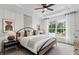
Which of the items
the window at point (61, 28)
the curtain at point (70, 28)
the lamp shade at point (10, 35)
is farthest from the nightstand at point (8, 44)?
the curtain at point (70, 28)

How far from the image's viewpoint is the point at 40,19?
193 centimetres

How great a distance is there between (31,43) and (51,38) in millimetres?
516

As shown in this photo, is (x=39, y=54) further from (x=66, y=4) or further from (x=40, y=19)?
(x=66, y=4)

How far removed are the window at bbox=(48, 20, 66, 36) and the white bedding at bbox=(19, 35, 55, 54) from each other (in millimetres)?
198

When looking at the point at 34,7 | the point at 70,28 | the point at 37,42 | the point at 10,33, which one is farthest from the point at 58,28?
Result: the point at 10,33

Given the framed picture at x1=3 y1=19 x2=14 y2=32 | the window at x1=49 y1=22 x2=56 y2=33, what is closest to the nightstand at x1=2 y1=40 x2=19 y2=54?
the framed picture at x1=3 y1=19 x2=14 y2=32

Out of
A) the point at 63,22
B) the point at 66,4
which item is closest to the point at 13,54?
the point at 63,22

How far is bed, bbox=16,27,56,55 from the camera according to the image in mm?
1813

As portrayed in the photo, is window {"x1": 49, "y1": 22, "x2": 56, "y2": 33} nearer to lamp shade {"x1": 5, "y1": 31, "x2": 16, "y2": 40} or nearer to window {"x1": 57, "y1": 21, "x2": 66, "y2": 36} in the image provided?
window {"x1": 57, "y1": 21, "x2": 66, "y2": 36}

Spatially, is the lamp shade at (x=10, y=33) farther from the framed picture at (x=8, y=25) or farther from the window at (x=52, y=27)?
the window at (x=52, y=27)

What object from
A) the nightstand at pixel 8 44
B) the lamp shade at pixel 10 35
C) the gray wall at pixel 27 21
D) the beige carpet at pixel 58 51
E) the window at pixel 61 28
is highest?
the gray wall at pixel 27 21

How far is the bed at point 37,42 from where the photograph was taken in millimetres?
1813

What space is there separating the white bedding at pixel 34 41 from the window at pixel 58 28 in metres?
0.20

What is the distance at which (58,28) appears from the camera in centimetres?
188
